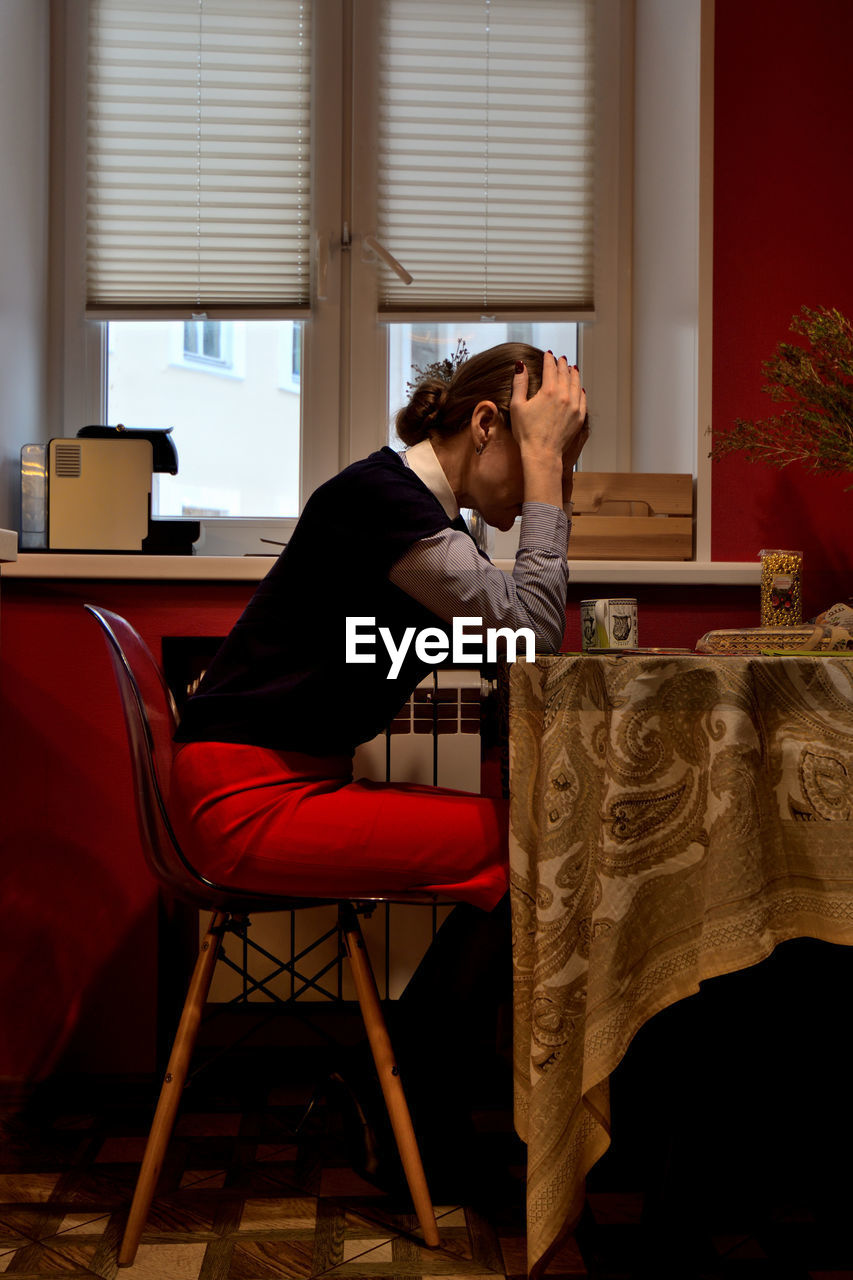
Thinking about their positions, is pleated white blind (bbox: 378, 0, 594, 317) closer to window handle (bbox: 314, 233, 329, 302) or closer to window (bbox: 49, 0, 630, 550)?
window (bbox: 49, 0, 630, 550)

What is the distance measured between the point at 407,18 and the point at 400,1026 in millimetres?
2252

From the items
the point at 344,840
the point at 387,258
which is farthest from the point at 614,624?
the point at 387,258

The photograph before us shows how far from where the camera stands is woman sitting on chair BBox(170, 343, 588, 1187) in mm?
1193

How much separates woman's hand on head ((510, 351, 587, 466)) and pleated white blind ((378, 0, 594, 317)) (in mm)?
1104

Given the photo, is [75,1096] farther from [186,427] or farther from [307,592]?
[186,427]

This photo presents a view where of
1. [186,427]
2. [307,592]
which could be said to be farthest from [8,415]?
[307,592]

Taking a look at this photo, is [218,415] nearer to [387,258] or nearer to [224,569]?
[387,258]

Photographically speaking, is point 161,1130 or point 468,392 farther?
point 468,392

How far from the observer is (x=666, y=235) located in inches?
85.4

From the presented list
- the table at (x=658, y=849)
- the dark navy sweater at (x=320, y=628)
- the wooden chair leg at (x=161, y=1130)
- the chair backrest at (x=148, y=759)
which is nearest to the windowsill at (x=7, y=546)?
the chair backrest at (x=148, y=759)

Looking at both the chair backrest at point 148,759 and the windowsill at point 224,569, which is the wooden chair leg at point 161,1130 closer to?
the chair backrest at point 148,759

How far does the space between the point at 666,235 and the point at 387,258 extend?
2.08 ft

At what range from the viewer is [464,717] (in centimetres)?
182

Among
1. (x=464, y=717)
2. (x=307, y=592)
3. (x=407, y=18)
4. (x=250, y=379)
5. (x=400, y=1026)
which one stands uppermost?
(x=407, y=18)
